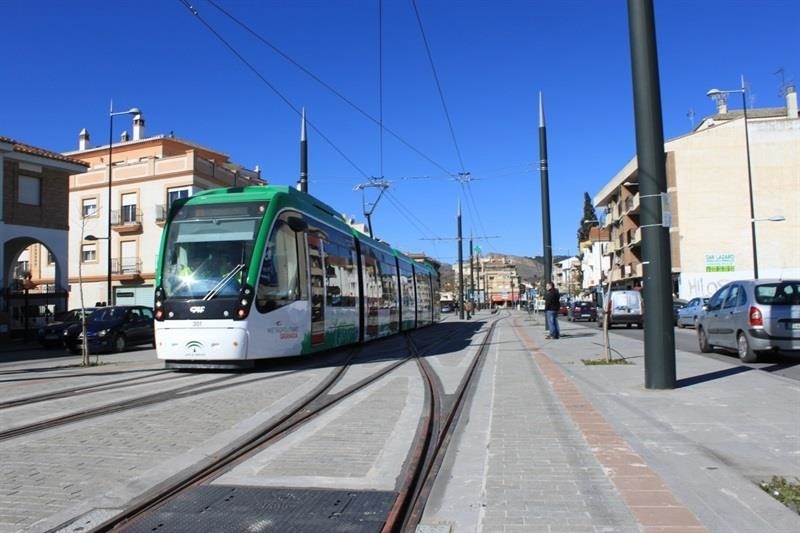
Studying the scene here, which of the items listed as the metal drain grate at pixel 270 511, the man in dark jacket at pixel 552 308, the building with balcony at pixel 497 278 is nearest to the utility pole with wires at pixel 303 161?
the man in dark jacket at pixel 552 308

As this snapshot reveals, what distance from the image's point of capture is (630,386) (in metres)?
9.75

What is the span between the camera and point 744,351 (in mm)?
13414

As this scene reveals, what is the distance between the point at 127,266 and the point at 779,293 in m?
44.4

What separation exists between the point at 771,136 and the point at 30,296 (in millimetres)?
52415

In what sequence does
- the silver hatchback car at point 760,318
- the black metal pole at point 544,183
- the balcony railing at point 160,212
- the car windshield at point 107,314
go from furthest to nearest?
the balcony railing at point 160,212 < the black metal pole at point 544,183 < the car windshield at point 107,314 < the silver hatchback car at point 760,318

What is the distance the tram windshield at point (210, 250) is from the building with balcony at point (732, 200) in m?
48.2

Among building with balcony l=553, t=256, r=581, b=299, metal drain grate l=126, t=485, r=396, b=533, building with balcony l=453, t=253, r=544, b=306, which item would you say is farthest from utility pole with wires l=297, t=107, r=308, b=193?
building with balcony l=453, t=253, r=544, b=306

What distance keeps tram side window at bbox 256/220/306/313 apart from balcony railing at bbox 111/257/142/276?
38.0 meters

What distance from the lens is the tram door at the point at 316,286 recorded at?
14078mm

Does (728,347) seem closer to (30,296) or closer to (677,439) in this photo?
(677,439)

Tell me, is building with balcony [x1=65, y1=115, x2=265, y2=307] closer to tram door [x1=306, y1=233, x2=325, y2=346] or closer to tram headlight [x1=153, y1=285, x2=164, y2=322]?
tram door [x1=306, y1=233, x2=325, y2=346]

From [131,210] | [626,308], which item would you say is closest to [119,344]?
[626,308]

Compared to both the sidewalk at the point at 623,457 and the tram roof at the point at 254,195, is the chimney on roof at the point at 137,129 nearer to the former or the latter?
the tram roof at the point at 254,195

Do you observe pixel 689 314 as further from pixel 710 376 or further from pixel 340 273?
pixel 710 376
